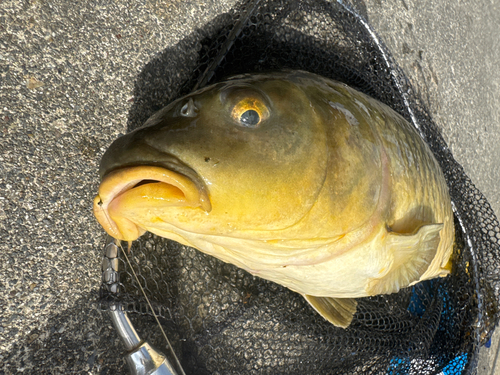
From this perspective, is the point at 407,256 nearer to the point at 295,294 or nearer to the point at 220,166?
the point at 295,294

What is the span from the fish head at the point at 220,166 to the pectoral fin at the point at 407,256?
494 millimetres

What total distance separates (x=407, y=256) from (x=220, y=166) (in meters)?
0.97

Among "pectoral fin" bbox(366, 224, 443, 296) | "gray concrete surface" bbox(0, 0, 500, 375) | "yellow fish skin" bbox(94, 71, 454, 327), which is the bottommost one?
"pectoral fin" bbox(366, 224, 443, 296)

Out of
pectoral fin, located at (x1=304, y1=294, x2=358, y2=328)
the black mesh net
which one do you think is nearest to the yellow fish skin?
pectoral fin, located at (x1=304, y1=294, x2=358, y2=328)

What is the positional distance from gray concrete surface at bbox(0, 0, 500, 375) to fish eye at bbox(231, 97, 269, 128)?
801 millimetres

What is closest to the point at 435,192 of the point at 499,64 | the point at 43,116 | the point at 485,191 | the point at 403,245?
the point at 403,245

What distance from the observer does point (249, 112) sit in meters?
1.09

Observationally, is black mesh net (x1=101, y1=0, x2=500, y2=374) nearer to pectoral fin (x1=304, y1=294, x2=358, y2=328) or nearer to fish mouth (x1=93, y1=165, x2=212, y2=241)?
pectoral fin (x1=304, y1=294, x2=358, y2=328)

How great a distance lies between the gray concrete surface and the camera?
55.0 inches

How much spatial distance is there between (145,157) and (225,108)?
271mm

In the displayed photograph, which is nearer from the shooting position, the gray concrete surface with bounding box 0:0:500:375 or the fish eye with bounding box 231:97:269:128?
the fish eye with bounding box 231:97:269:128

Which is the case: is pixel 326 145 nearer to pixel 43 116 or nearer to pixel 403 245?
pixel 403 245

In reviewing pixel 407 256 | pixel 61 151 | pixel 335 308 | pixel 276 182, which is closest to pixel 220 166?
pixel 276 182

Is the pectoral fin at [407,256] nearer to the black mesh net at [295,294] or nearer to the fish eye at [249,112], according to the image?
the black mesh net at [295,294]
